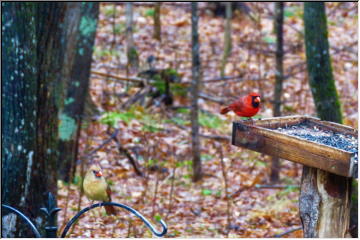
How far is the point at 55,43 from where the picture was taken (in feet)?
16.6

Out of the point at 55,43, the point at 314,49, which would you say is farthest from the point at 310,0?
the point at 55,43

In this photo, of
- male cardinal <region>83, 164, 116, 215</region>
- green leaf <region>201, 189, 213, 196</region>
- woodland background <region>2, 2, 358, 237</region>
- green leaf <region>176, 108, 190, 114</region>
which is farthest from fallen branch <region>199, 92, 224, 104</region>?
male cardinal <region>83, 164, 116, 215</region>

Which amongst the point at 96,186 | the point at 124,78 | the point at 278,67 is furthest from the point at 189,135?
the point at 96,186

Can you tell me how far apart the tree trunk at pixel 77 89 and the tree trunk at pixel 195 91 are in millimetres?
1351

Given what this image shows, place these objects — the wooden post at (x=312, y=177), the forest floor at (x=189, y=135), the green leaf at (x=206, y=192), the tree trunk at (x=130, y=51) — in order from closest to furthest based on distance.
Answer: the wooden post at (x=312, y=177)
the forest floor at (x=189, y=135)
the green leaf at (x=206, y=192)
the tree trunk at (x=130, y=51)

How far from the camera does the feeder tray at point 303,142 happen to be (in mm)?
3105

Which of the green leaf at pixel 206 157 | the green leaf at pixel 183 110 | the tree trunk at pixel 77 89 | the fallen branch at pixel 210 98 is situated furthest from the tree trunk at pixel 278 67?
the green leaf at pixel 183 110

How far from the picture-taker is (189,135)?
10.0 meters

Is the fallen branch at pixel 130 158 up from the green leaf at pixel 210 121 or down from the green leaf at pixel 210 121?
down

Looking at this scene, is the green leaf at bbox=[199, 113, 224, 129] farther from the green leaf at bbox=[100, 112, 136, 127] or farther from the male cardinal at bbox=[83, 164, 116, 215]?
the male cardinal at bbox=[83, 164, 116, 215]

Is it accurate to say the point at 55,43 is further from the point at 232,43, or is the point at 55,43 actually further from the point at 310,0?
the point at 232,43

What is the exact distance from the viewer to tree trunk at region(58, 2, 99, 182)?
7.91m

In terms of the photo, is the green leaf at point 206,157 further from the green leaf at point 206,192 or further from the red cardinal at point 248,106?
the red cardinal at point 248,106

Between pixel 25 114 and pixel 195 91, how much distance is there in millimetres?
3960
